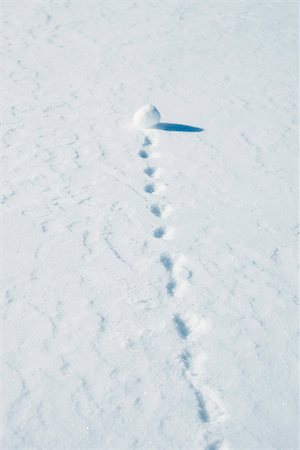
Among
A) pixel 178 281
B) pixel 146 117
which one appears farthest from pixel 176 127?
pixel 178 281

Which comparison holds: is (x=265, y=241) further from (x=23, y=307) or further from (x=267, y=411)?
(x=23, y=307)

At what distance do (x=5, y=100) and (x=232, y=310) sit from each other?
9.29ft

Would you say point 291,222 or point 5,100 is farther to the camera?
point 5,100

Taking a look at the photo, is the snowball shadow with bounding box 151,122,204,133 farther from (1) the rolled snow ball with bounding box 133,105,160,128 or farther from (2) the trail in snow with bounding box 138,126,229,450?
(2) the trail in snow with bounding box 138,126,229,450

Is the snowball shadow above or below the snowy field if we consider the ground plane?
below

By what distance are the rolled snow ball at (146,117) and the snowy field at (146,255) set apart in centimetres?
8

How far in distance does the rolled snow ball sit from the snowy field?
0.08m

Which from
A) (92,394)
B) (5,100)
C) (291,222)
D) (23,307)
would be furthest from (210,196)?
(5,100)

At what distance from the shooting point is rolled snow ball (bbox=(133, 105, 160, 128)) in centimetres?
412

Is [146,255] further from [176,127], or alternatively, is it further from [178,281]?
[176,127]

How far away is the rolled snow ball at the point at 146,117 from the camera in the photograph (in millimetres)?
4121

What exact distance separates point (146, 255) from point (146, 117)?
1653 millimetres

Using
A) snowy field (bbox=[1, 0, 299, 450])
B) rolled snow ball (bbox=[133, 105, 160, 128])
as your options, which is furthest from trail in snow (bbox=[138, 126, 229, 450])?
rolled snow ball (bbox=[133, 105, 160, 128])

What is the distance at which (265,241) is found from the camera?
3014 mm
